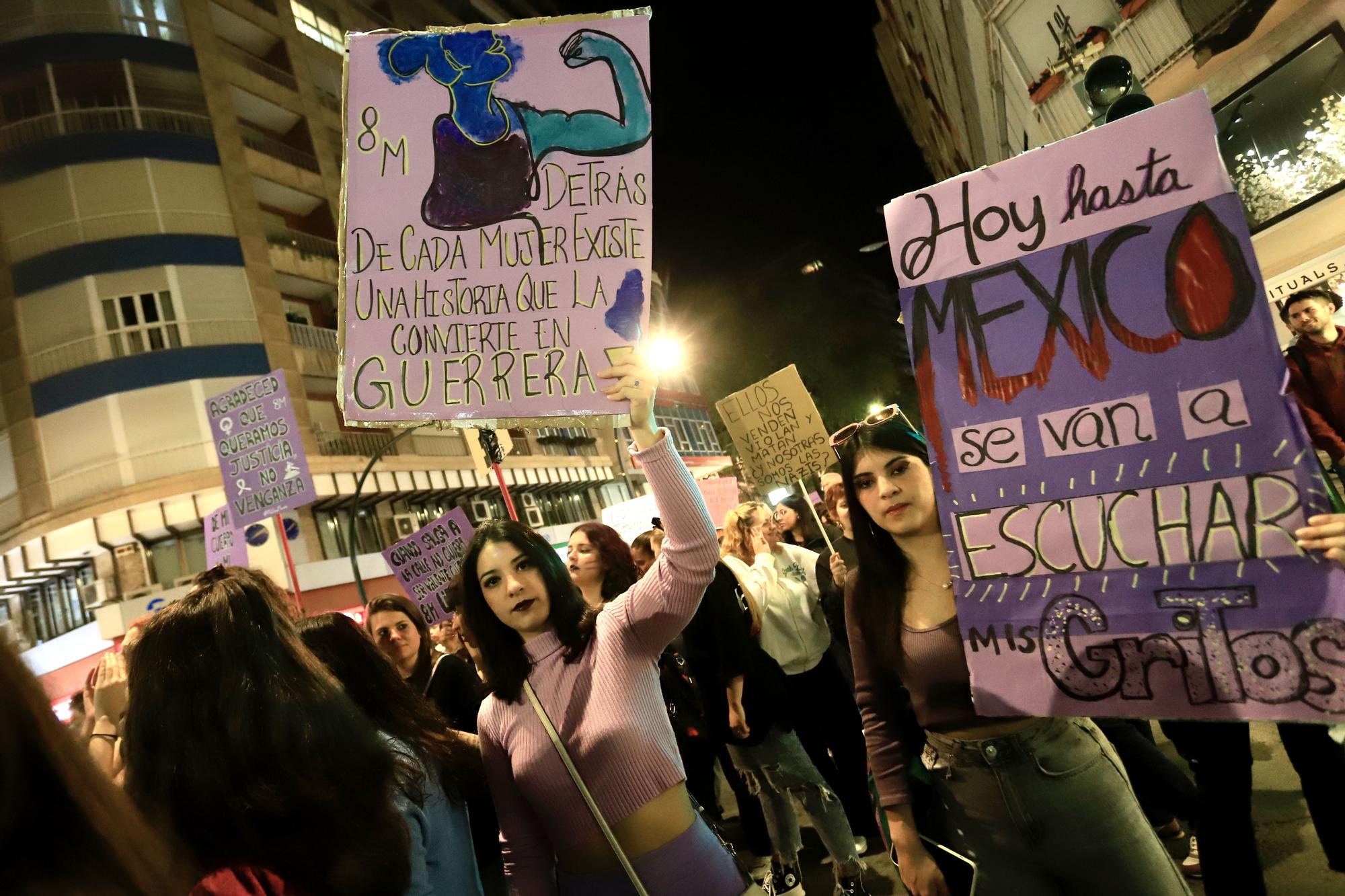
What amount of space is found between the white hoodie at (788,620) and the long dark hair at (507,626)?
2.34 meters

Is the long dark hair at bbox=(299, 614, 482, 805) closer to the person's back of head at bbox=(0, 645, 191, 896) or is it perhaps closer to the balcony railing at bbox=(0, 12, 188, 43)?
the person's back of head at bbox=(0, 645, 191, 896)

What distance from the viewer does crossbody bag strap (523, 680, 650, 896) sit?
210 cm

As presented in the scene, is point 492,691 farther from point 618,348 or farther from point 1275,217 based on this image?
point 1275,217

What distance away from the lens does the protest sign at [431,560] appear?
6527 millimetres

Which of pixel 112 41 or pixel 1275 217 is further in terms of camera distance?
pixel 112 41

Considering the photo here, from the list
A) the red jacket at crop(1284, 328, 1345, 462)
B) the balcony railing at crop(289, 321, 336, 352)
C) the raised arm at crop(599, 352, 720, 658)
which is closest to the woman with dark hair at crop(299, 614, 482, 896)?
the raised arm at crop(599, 352, 720, 658)

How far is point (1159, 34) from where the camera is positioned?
33.4 feet

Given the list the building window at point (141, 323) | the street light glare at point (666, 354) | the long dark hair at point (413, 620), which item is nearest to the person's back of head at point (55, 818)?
the long dark hair at point (413, 620)

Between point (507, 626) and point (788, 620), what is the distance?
2.71 meters

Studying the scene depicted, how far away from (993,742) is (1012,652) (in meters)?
0.28

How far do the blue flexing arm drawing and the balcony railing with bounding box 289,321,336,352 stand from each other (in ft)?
71.1

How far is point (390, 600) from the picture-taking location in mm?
4262

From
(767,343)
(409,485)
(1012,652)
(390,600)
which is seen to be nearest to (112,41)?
(409,485)

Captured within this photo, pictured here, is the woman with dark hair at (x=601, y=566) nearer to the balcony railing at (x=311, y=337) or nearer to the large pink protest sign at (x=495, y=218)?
the large pink protest sign at (x=495, y=218)
